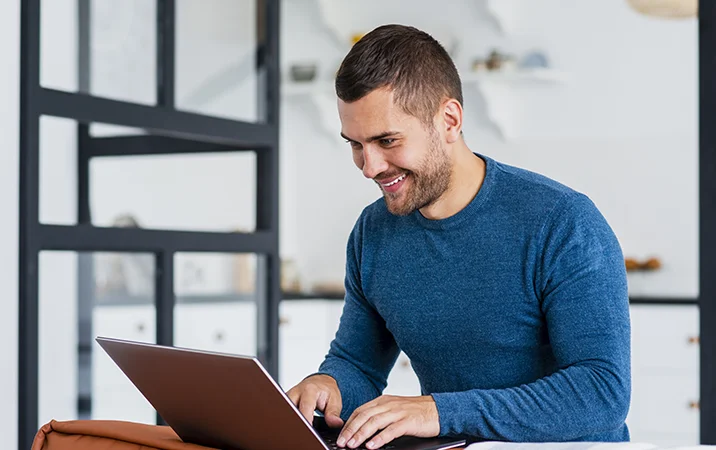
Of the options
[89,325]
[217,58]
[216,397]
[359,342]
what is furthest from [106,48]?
[216,397]

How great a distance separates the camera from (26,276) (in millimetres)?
2316

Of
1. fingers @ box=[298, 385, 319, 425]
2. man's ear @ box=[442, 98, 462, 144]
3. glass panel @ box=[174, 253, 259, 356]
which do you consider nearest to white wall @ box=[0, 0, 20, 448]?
glass panel @ box=[174, 253, 259, 356]

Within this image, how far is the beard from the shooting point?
1636 mm

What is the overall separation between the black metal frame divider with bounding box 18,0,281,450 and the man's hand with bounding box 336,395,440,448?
1.20m

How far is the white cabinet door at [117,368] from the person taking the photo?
2.70 m

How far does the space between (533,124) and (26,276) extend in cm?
324

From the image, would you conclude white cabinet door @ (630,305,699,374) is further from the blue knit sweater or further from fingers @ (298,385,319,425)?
fingers @ (298,385,319,425)

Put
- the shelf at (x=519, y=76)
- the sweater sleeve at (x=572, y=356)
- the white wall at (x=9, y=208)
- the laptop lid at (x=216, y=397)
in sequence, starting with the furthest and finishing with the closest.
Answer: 1. the shelf at (x=519, y=76)
2. the white wall at (x=9, y=208)
3. the sweater sleeve at (x=572, y=356)
4. the laptop lid at (x=216, y=397)

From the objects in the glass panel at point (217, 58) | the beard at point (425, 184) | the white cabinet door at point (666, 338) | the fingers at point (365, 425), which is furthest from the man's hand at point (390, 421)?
the white cabinet door at point (666, 338)

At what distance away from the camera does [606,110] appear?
4945 millimetres

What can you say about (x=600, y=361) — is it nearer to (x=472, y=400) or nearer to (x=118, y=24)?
(x=472, y=400)

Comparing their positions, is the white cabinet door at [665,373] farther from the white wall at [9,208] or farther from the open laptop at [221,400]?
the open laptop at [221,400]

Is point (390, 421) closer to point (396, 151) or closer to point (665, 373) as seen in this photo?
point (396, 151)

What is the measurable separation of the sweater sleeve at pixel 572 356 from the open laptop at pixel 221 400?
0.22 feet
